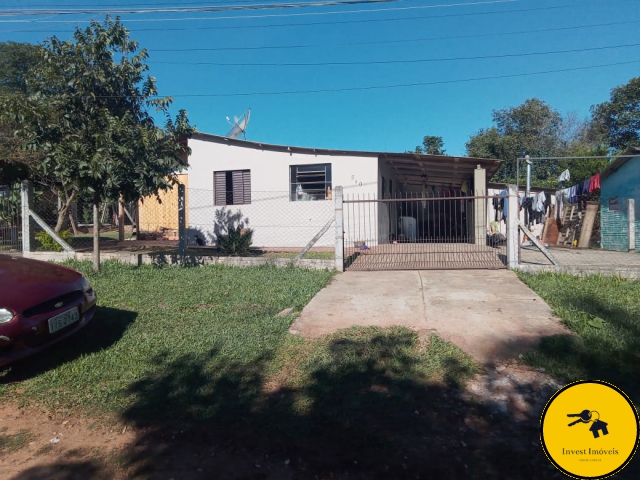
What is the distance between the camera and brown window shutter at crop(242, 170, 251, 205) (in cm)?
1363

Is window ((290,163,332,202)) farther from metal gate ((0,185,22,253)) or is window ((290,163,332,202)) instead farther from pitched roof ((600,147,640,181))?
pitched roof ((600,147,640,181))

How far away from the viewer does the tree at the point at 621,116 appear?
25555 mm

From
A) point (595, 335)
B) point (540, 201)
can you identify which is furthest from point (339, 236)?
point (540, 201)

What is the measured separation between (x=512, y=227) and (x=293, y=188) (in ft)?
22.4

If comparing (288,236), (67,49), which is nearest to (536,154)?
(288,236)

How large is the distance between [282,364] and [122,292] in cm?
366

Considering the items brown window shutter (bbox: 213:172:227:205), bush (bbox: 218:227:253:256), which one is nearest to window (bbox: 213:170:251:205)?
brown window shutter (bbox: 213:172:227:205)

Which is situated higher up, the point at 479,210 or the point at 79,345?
the point at 479,210

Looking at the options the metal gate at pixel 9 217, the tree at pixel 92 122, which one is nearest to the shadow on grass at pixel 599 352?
the tree at pixel 92 122

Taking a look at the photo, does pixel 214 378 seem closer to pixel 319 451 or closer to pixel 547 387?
pixel 319 451

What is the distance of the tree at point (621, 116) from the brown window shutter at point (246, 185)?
22.6 meters

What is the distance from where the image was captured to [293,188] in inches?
522

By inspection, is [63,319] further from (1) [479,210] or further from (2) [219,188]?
(1) [479,210]

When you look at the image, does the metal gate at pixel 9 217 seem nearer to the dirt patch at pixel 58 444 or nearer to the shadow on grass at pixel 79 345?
the shadow on grass at pixel 79 345
